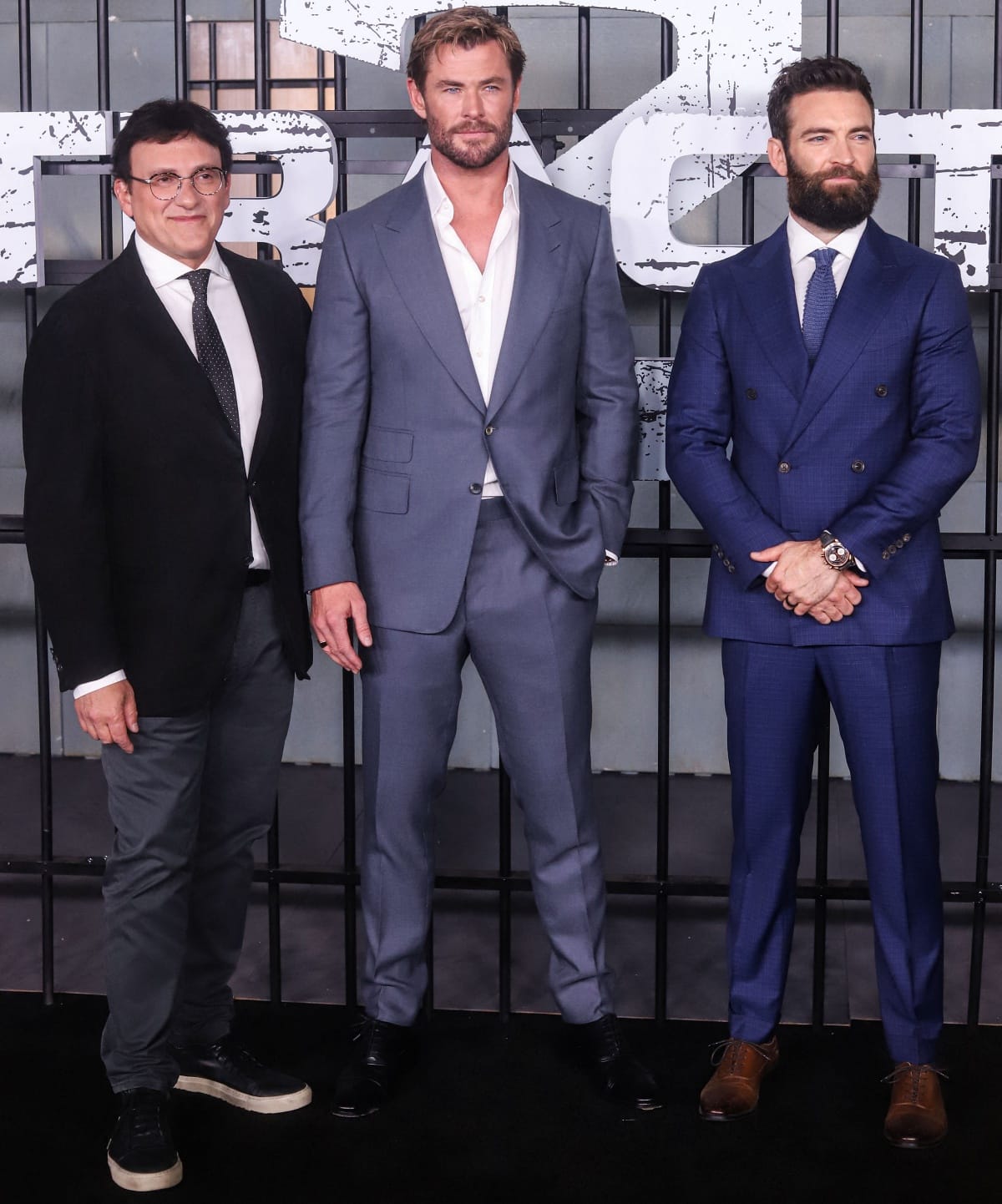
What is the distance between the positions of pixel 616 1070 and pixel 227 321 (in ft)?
5.33

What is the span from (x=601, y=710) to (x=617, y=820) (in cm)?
78

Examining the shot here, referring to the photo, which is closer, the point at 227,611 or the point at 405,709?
the point at 227,611

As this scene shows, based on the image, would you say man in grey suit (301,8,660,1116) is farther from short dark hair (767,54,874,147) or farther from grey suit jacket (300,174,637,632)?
short dark hair (767,54,874,147)

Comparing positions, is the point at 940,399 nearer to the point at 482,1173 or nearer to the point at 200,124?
the point at 200,124

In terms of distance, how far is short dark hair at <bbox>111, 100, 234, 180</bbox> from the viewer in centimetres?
236

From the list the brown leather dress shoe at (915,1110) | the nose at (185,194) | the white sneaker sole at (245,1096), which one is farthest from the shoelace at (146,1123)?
the nose at (185,194)

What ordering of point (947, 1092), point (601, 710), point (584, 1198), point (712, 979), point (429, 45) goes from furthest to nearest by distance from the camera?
1. point (601, 710)
2. point (712, 979)
3. point (947, 1092)
4. point (429, 45)
5. point (584, 1198)

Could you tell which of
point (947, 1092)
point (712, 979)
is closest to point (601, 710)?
point (712, 979)

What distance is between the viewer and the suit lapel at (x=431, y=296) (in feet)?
8.10

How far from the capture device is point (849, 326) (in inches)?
95.5

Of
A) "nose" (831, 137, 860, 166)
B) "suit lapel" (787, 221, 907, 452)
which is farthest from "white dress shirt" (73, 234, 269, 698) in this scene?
"nose" (831, 137, 860, 166)

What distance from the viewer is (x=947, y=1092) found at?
2.66 m

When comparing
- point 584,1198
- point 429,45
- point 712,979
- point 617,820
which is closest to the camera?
point 584,1198

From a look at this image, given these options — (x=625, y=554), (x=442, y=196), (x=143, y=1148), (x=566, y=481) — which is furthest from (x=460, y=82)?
(x=143, y=1148)
